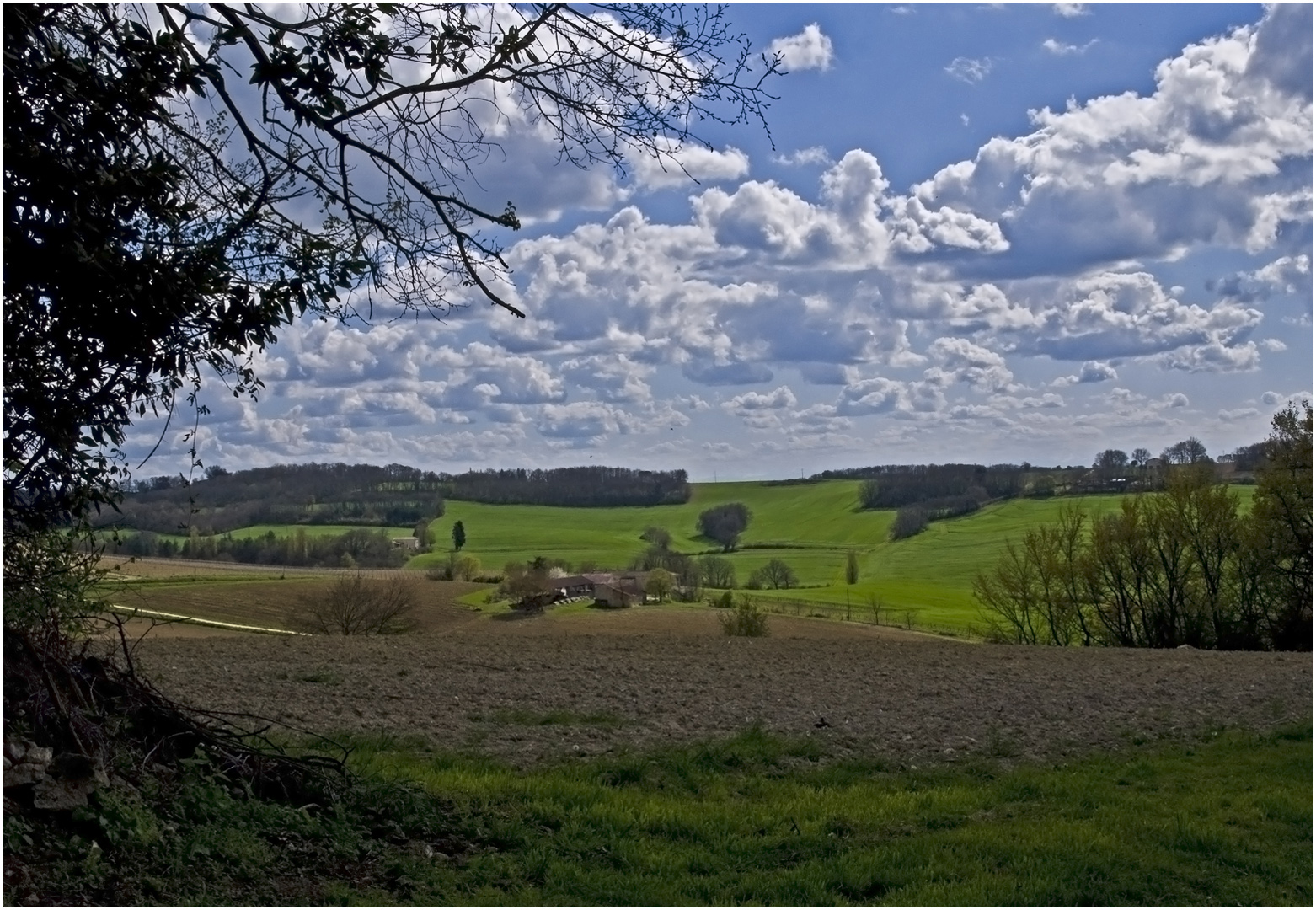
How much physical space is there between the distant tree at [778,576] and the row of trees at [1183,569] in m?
26.9

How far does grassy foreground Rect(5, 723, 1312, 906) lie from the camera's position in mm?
5641

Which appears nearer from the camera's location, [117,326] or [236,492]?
[117,326]

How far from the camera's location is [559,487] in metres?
72.6

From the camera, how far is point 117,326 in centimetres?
605

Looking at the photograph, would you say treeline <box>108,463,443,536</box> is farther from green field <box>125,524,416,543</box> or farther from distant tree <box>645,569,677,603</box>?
distant tree <box>645,569,677,603</box>

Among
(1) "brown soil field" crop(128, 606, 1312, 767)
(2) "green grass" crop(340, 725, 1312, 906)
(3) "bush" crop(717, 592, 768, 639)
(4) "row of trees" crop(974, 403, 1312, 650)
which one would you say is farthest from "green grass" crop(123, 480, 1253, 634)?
(2) "green grass" crop(340, 725, 1312, 906)

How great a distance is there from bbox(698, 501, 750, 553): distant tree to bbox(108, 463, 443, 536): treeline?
27.1 m

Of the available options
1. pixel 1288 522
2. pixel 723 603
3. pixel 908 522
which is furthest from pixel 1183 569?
pixel 908 522

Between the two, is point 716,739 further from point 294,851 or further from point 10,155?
point 10,155

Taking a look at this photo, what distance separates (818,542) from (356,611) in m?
63.8

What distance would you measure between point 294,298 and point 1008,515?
68287 mm

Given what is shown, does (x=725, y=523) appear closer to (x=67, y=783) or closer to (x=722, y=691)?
(x=722, y=691)

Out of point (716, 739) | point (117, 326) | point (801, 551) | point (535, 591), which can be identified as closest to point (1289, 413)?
point (535, 591)

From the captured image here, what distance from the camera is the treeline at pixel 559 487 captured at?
2586 inches
